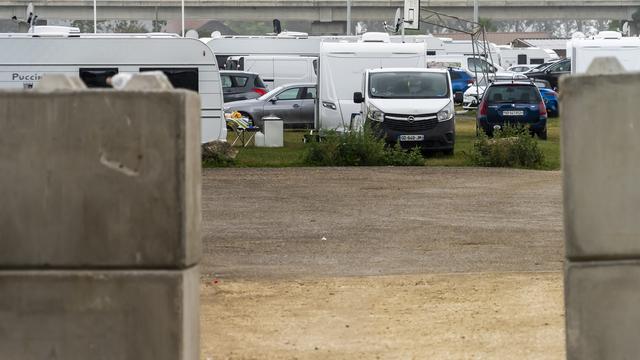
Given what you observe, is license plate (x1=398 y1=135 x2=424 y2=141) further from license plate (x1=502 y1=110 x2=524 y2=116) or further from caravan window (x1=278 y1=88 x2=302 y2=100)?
caravan window (x1=278 y1=88 x2=302 y2=100)

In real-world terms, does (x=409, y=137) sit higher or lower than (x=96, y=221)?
lower

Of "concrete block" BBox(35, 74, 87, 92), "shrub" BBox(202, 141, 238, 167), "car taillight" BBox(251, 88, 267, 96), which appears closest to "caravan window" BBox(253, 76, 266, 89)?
"car taillight" BBox(251, 88, 267, 96)

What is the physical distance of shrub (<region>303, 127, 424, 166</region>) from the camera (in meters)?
26.2

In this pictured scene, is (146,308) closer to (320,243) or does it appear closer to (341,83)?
(320,243)

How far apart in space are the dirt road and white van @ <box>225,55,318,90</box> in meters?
24.3

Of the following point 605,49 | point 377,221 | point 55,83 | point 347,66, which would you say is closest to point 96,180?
point 55,83

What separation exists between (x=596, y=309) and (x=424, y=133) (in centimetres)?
2162

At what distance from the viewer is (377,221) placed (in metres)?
16.8

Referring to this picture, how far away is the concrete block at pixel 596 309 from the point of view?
6.75m

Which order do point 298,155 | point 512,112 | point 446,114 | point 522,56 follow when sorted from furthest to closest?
point 522,56
point 512,112
point 298,155
point 446,114

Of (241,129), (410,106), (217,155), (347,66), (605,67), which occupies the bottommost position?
(217,155)

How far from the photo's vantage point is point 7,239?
6.78m

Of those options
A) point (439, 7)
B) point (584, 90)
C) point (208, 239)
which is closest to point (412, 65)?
point (208, 239)

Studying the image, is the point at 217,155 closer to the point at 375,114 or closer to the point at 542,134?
the point at 375,114
